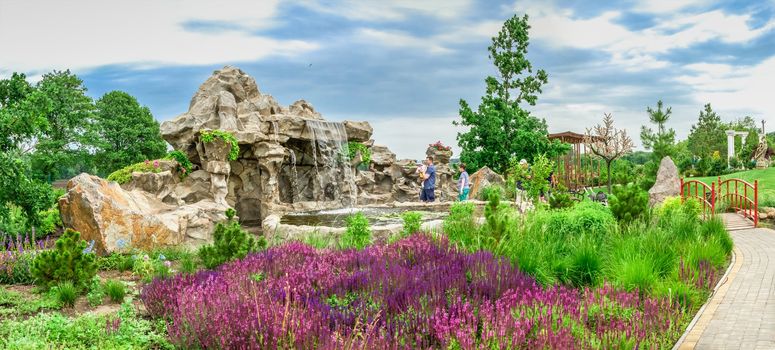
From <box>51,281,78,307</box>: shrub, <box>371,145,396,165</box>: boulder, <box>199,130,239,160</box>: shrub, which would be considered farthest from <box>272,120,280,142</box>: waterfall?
<box>51,281,78,307</box>: shrub

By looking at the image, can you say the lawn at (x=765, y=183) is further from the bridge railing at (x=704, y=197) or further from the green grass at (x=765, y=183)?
the bridge railing at (x=704, y=197)

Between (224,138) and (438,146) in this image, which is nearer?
(224,138)

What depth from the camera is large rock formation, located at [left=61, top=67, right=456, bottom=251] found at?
22203mm

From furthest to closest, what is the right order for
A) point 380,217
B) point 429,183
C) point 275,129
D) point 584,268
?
point 275,129 < point 429,183 < point 380,217 < point 584,268

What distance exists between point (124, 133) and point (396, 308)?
37906 mm

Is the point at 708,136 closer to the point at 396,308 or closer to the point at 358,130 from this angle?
the point at 358,130

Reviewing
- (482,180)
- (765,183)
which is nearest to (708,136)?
(765,183)

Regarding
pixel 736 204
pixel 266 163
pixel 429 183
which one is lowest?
pixel 736 204

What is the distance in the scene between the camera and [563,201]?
13773mm

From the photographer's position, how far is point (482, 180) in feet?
90.2

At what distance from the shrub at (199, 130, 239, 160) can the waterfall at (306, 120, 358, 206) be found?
4044 mm

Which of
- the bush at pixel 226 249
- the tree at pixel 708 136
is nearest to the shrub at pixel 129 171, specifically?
the bush at pixel 226 249

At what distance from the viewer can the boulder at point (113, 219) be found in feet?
36.9

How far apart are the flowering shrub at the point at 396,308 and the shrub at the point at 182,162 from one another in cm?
1689
